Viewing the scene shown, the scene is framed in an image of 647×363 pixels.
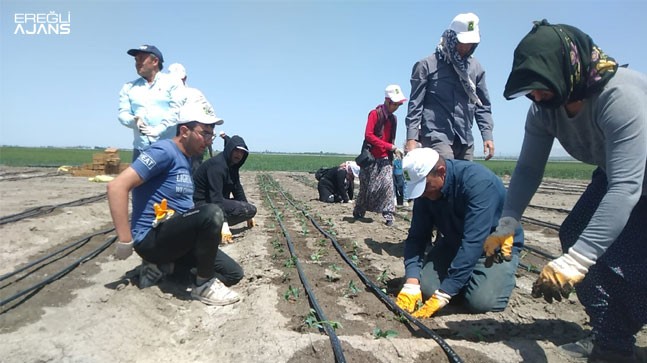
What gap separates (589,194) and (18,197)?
9.21 m

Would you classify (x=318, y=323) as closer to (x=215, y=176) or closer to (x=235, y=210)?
(x=215, y=176)

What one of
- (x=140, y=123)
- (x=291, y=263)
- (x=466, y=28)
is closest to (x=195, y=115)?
(x=140, y=123)

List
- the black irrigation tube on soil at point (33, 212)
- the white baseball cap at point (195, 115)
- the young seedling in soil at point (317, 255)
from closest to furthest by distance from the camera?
1. the white baseball cap at point (195, 115)
2. the young seedling in soil at point (317, 255)
3. the black irrigation tube on soil at point (33, 212)

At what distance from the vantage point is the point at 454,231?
3162 millimetres

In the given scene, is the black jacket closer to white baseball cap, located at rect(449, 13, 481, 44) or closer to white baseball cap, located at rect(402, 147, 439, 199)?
white baseball cap, located at rect(449, 13, 481, 44)

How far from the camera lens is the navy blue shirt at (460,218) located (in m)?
2.77

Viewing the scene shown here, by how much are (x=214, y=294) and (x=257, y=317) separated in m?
0.48

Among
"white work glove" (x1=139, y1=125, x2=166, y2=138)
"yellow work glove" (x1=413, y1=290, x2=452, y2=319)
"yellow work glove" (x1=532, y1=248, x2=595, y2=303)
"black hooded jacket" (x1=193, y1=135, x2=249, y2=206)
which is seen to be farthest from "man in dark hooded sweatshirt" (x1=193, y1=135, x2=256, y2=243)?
"yellow work glove" (x1=532, y1=248, x2=595, y2=303)

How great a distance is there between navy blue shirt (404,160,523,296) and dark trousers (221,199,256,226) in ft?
8.26

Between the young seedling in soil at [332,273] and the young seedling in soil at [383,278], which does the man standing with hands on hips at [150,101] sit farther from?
the young seedling in soil at [383,278]

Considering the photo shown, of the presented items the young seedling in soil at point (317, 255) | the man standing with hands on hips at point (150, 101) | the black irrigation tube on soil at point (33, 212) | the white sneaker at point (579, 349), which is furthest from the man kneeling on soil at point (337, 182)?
Result: the white sneaker at point (579, 349)

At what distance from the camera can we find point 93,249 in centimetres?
468

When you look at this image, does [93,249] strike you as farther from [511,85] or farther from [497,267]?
[511,85]

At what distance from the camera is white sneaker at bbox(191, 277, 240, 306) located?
3115mm
